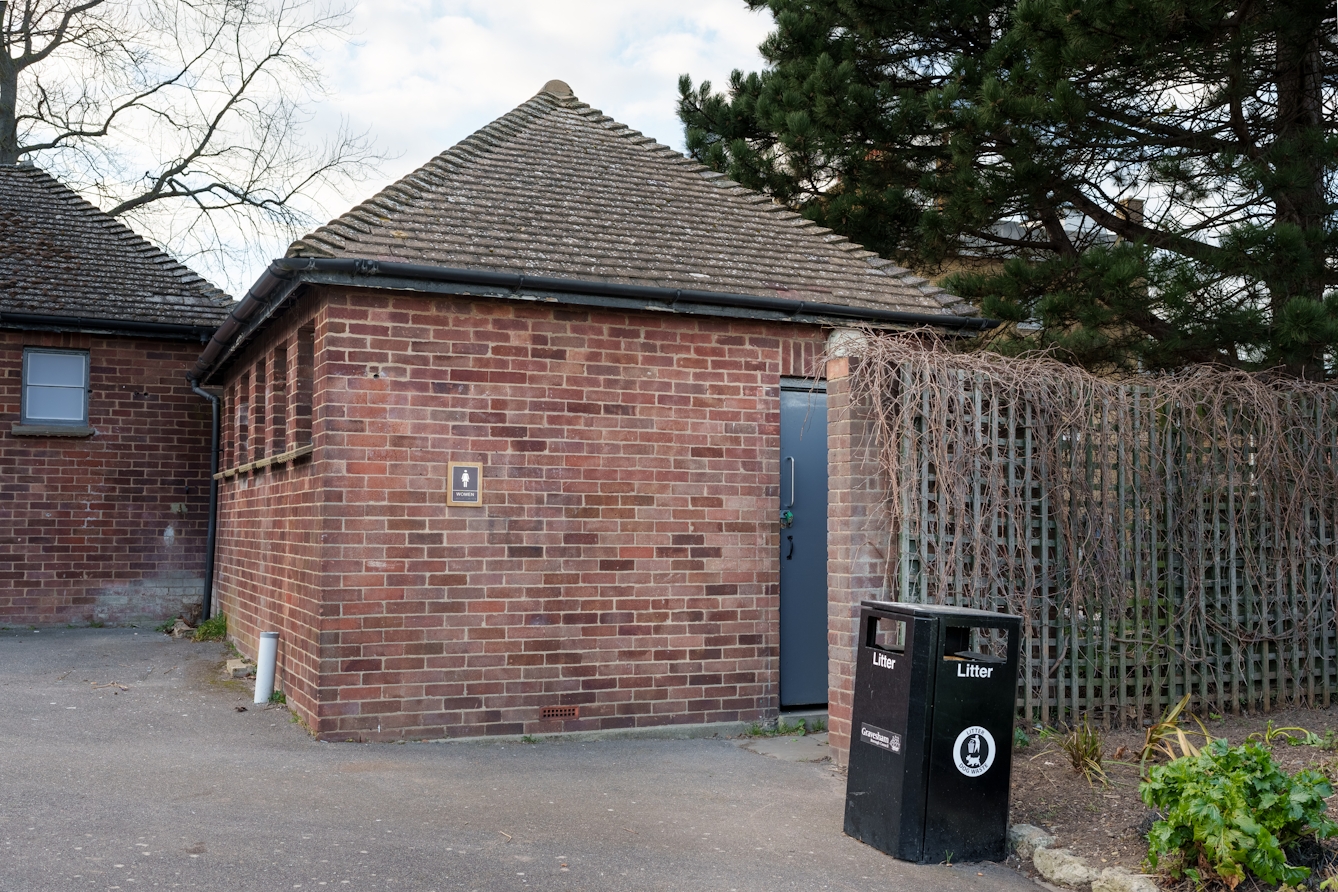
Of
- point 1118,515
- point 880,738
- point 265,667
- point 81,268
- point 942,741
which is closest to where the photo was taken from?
point 942,741

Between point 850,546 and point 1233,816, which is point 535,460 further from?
point 1233,816

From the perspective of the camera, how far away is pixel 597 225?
30.0 ft

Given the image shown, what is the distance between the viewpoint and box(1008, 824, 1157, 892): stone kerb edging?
4668mm

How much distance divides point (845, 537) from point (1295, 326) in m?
4.76

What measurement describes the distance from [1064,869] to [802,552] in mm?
4077

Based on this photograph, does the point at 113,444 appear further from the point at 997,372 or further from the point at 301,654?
the point at 997,372

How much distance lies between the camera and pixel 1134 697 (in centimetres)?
738

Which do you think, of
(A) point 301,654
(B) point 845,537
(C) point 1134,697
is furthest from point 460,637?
(C) point 1134,697

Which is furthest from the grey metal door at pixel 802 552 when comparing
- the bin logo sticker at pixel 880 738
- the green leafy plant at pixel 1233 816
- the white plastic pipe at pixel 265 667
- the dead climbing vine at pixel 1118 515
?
the green leafy plant at pixel 1233 816

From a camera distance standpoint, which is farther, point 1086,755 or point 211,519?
point 211,519

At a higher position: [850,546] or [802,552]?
[850,546]

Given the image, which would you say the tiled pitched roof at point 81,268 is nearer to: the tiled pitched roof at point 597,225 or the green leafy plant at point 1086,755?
the tiled pitched roof at point 597,225

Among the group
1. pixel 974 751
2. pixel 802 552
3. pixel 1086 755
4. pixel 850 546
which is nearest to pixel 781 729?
pixel 802 552

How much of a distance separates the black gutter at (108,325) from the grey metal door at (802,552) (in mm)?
8731
